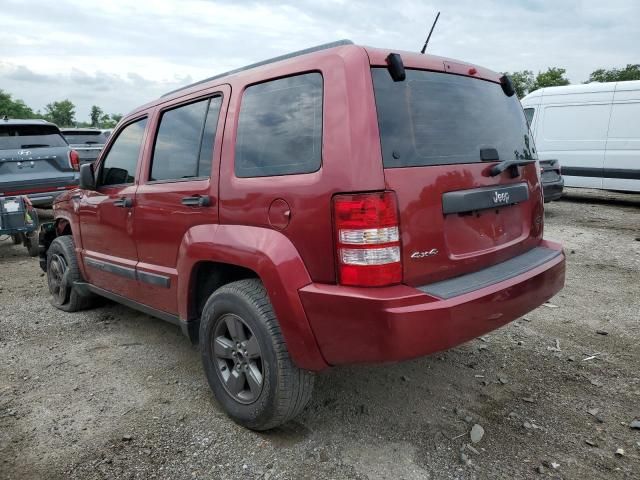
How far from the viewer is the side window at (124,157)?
11.5 ft

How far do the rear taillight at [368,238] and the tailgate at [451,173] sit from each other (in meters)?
0.05

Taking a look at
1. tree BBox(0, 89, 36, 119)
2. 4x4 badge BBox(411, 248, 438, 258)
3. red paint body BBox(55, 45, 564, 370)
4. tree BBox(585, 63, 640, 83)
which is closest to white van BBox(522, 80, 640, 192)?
red paint body BBox(55, 45, 564, 370)

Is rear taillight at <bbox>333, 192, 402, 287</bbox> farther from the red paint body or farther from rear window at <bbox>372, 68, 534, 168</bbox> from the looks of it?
rear window at <bbox>372, 68, 534, 168</bbox>

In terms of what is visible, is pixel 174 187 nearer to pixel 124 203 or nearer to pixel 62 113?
pixel 124 203

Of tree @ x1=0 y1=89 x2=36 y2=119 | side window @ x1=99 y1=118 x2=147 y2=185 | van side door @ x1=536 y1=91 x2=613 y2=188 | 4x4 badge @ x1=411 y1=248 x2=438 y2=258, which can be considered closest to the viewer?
4x4 badge @ x1=411 y1=248 x2=438 y2=258

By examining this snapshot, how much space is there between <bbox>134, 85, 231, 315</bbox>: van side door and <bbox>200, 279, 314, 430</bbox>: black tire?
0.43m

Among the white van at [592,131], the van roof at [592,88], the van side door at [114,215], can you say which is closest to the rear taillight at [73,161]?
the van side door at [114,215]

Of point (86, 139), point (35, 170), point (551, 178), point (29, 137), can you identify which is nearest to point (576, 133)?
point (551, 178)

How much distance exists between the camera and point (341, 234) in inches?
81.7

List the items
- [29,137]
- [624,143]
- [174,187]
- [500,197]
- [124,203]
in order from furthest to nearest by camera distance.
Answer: [624,143]
[29,137]
[124,203]
[174,187]
[500,197]

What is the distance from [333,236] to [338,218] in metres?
0.08

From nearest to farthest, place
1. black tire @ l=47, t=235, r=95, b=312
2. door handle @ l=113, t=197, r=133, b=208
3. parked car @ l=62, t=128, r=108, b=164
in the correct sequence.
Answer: door handle @ l=113, t=197, r=133, b=208 → black tire @ l=47, t=235, r=95, b=312 → parked car @ l=62, t=128, r=108, b=164

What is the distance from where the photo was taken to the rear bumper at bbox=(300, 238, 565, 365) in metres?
2.01

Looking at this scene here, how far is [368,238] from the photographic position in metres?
2.05
